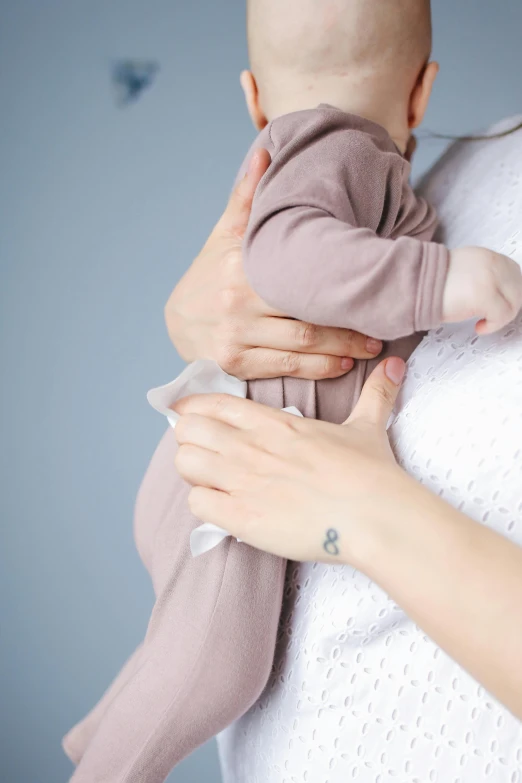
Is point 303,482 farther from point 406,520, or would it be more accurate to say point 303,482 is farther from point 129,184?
point 129,184

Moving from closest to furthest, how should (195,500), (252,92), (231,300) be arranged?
(195,500) < (231,300) < (252,92)

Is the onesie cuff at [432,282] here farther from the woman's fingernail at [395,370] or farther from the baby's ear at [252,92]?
the baby's ear at [252,92]

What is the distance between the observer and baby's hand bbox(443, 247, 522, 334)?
0.70 metres

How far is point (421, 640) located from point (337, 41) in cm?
70

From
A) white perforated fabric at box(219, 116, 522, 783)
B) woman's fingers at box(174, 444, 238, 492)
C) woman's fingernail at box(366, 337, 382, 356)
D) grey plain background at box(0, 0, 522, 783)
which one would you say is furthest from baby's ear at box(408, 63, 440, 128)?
grey plain background at box(0, 0, 522, 783)

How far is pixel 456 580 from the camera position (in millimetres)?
592

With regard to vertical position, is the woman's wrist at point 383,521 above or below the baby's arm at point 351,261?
below

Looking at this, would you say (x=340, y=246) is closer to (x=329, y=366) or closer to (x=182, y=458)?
(x=329, y=366)

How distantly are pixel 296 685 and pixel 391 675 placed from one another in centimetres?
13

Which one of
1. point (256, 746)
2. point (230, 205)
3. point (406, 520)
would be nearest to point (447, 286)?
point (406, 520)

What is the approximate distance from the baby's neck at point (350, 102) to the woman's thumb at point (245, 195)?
4.7 inches

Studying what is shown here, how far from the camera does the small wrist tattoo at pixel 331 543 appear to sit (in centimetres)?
67

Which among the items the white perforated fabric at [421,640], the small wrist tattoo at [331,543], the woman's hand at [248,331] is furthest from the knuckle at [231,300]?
the small wrist tattoo at [331,543]

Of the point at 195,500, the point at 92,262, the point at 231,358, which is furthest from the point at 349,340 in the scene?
the point at 92,262
